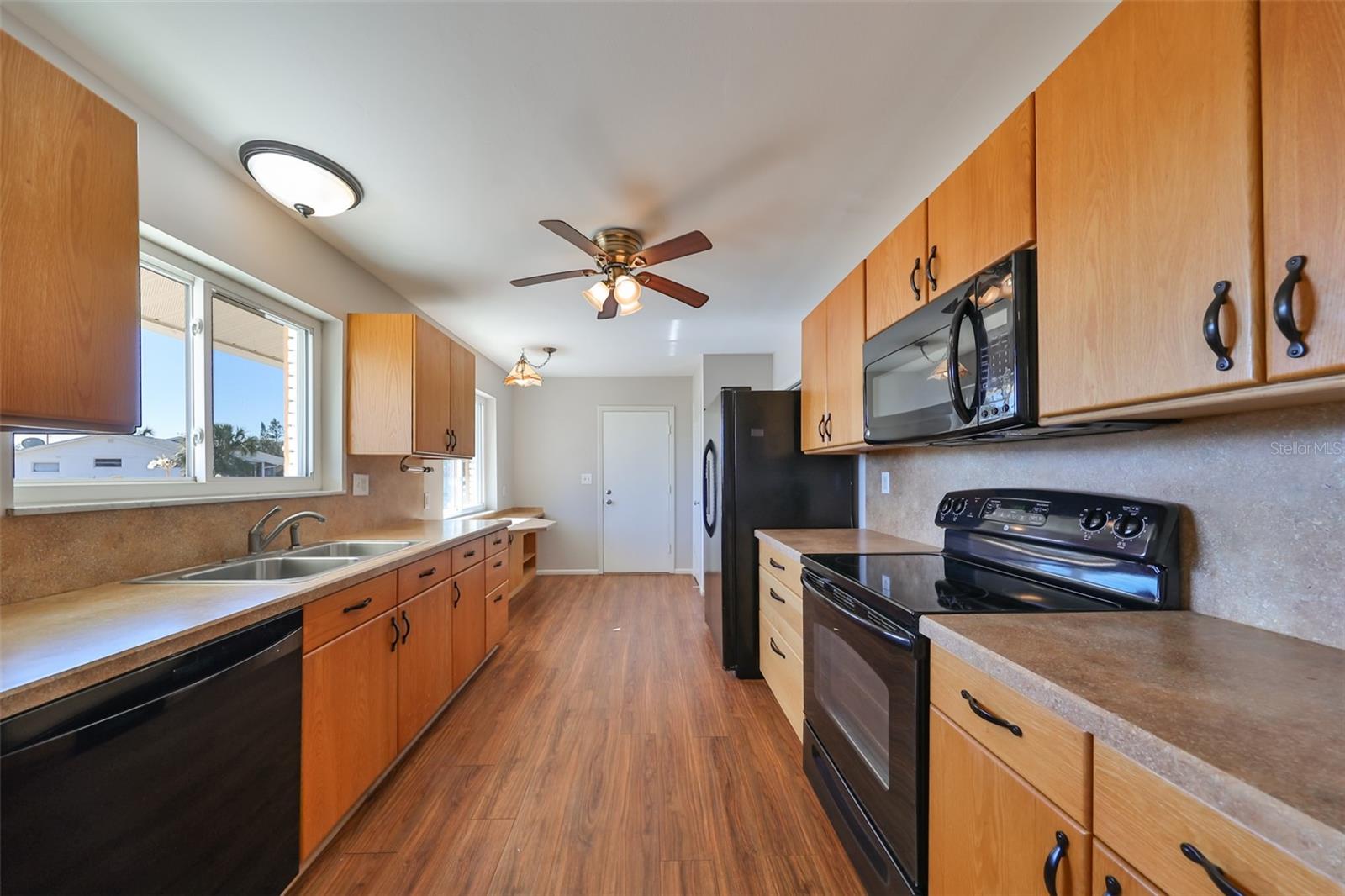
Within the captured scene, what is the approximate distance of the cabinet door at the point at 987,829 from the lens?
0.73m

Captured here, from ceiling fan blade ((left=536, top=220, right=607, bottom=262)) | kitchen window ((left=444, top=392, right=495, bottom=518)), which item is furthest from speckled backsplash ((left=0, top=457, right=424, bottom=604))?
kitchen window ((left=444, top=392, right=495, bottom=518))

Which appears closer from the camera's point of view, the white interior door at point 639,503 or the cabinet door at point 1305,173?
the cabinet door at point 1305,173

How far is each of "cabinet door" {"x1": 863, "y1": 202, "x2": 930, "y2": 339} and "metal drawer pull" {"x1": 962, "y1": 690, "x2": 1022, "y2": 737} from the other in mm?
1137

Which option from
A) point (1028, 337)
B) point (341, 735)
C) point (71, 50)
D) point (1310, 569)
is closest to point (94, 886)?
point (341, 735)

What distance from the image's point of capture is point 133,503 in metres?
1.42

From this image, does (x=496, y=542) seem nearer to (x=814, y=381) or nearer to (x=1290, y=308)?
(x=814, y=381)

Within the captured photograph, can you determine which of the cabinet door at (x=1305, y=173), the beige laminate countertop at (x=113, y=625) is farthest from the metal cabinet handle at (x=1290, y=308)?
the beige laminate countertop at (x=113, y=625)

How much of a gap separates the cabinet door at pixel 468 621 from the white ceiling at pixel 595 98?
175cm

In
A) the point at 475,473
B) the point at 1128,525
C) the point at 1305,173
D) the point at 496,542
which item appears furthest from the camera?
the point at 475,473

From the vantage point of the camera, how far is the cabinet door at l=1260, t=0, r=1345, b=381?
23.9 inches

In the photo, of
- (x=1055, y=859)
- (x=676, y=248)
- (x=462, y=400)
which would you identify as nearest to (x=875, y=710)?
(x=1055, y=859)

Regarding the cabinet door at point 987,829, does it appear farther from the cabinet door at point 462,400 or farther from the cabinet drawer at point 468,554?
the cabinet door at point 462,400

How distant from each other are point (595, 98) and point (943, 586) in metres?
1.76

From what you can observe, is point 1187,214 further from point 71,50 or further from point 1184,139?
point 71,50
